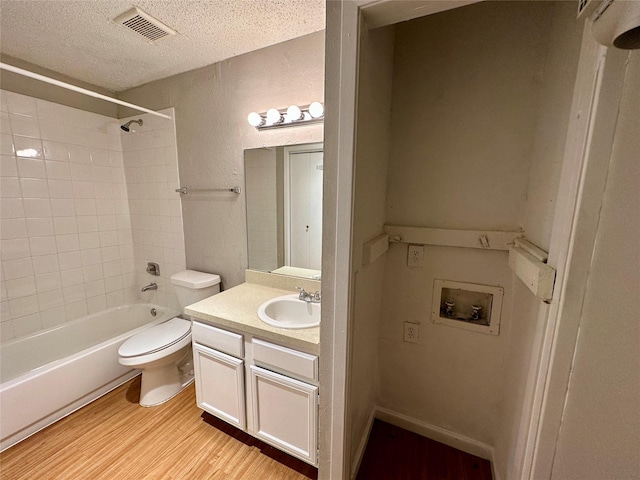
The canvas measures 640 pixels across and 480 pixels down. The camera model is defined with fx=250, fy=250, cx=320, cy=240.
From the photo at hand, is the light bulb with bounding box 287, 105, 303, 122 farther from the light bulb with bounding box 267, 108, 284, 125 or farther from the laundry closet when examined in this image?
the laundry closet

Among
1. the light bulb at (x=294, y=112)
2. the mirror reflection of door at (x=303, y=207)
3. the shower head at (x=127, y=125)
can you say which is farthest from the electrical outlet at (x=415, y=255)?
the shower head at (x=127, y=125)

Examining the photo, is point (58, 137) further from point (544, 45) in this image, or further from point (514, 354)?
point (514, 354)

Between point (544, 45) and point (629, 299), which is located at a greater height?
point (544, 45)

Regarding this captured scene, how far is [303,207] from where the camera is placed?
1.63 meters

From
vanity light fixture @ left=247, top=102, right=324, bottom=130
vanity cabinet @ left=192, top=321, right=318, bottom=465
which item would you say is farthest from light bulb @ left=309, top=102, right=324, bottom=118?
vanity cabinet @ left=192, top=321, right=318, bottom=465

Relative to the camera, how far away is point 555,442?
27.8 inches

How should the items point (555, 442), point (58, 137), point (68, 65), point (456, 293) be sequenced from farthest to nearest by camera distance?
point (58, 137) < point (68, 65) < point (456, 293) < point (555, 442)

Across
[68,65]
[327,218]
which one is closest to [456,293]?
[327,218]

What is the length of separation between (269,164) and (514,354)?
168cm

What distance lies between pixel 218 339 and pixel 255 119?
4.41 ft

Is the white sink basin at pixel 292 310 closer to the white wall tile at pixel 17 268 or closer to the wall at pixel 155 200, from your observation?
the wall at pixel 155 200

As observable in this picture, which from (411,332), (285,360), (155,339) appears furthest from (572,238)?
(155,339)

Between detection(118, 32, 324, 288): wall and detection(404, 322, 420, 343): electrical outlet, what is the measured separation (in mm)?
1212

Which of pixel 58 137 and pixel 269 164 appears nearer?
pixel 269 164
